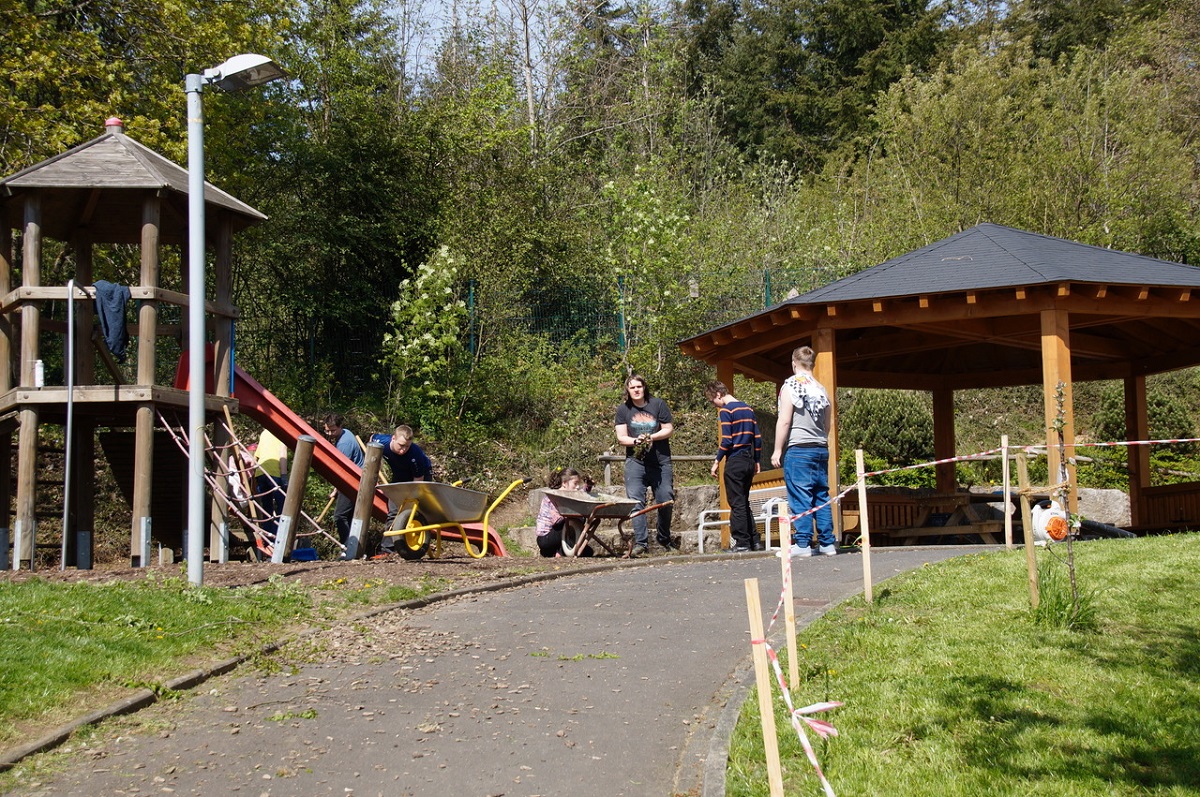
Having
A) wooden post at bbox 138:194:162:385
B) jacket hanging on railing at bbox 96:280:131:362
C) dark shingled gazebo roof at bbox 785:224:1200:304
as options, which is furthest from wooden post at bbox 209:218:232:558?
dark shingled gazebo roof at bbox 785:224:1200:304

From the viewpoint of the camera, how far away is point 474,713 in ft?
19.7

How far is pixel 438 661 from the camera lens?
23.4 feet

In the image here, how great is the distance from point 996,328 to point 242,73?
34.4 ft

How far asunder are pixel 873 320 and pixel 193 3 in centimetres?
1288

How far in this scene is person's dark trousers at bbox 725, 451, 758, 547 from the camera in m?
12.5

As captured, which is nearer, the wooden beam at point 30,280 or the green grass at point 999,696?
the green grass at point 999,696

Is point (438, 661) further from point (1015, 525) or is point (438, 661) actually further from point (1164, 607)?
point (1015, 525)

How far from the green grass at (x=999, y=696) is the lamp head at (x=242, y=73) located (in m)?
6.13

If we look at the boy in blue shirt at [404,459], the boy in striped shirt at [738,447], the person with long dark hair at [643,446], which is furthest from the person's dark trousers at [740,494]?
the boy in blue shirt at [404,459]

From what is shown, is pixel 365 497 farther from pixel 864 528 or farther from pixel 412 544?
pixel 864 528

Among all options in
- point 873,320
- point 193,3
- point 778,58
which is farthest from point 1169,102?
point 193,3

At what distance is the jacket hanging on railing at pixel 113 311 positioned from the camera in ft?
39.8

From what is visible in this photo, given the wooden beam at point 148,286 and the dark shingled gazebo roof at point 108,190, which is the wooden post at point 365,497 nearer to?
the wooden beam at point 148,286

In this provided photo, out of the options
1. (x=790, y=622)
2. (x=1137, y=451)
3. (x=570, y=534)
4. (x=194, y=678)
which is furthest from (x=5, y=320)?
(x=1137, y=451)
